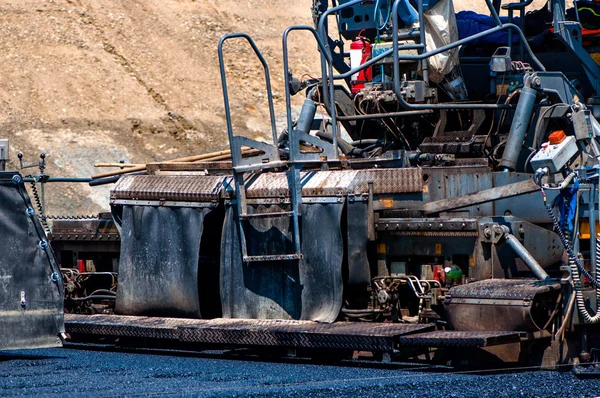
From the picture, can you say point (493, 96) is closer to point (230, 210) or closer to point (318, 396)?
point (230, 210)

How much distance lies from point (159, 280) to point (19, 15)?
2811 centimetres

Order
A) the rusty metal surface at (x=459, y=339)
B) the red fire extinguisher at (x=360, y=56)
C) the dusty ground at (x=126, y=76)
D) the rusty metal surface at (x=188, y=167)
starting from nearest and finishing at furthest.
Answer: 1. the rusty metal surface at (x=459, y=339)
2. the rusty metal surface at (x=188, y=167)
3. the red fire extinguisher at (x=360, y=56)
4. the dusty ground at (x=126, y=76)

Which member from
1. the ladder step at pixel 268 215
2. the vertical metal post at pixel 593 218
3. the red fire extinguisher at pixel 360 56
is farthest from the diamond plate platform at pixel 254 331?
the red fire extinguisher at pixel 360 56

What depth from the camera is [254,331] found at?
9.17m

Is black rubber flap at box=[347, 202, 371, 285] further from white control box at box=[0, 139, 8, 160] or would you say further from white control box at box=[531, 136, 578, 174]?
white control box at box=[0, 139, 8, 160]

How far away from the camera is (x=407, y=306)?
9484 mm

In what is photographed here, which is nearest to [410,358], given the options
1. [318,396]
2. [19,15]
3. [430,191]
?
[430,191]

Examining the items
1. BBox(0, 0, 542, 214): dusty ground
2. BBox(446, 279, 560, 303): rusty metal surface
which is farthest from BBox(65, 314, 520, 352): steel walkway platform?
BBox(0, 0, 542, 214): dusty ground

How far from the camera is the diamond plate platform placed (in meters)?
8.61

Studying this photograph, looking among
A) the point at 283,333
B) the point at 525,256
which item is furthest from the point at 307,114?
the point at 525,256

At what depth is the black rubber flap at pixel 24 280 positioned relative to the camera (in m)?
9.24

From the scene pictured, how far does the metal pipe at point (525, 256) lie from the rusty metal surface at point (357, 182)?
94 centimetres

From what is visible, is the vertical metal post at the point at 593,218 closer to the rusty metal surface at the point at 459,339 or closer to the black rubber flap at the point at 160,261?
the rusty metal surface at the point at 459,339

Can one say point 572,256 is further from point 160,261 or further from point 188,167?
point 188,167
